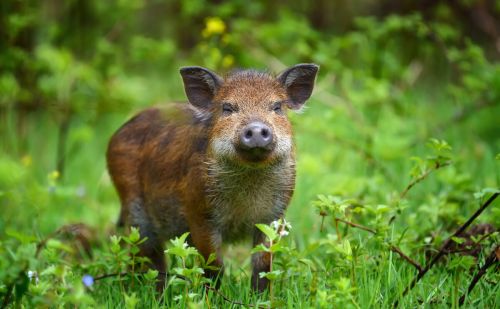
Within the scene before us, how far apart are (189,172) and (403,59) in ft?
19.5

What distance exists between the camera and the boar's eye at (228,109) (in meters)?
4.55

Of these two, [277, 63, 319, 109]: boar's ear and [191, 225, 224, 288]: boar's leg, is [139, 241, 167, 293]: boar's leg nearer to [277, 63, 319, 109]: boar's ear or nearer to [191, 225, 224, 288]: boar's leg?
[191, 225, 224, 288]: boar's leg

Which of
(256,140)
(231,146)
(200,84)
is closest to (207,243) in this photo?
(231,146)

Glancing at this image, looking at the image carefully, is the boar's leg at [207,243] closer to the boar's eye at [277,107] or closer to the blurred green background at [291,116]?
the boar's eye at [277,107]

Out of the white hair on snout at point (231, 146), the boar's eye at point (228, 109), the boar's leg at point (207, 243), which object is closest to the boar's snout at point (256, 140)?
the white hair on snout at point (231, 146)

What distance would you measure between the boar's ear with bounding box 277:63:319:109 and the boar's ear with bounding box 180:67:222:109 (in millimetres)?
437

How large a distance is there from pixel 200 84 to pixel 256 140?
36.8 inches

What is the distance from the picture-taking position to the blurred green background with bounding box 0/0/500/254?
21.5 feet

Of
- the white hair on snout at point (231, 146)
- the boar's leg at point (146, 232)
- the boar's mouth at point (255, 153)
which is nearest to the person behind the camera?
the boar's mouth at point (255, 153)

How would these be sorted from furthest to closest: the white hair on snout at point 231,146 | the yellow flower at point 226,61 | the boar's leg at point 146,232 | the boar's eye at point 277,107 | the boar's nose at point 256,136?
the yellow flower at point 226,61, the boar's leg at point 146,232, the boar's eye at point 277,107, the white hair on snout at point 231,146, the boar's nose at point 256,136

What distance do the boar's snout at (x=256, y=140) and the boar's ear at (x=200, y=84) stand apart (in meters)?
0.71

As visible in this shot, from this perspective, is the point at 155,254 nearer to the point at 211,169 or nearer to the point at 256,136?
the point at 211,169

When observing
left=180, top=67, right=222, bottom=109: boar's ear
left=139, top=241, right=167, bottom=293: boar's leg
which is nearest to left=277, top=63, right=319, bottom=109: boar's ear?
left=180, top=67, right=222, bottom=109: boar's ear

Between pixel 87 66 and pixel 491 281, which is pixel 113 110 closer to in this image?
pixel 87 66
